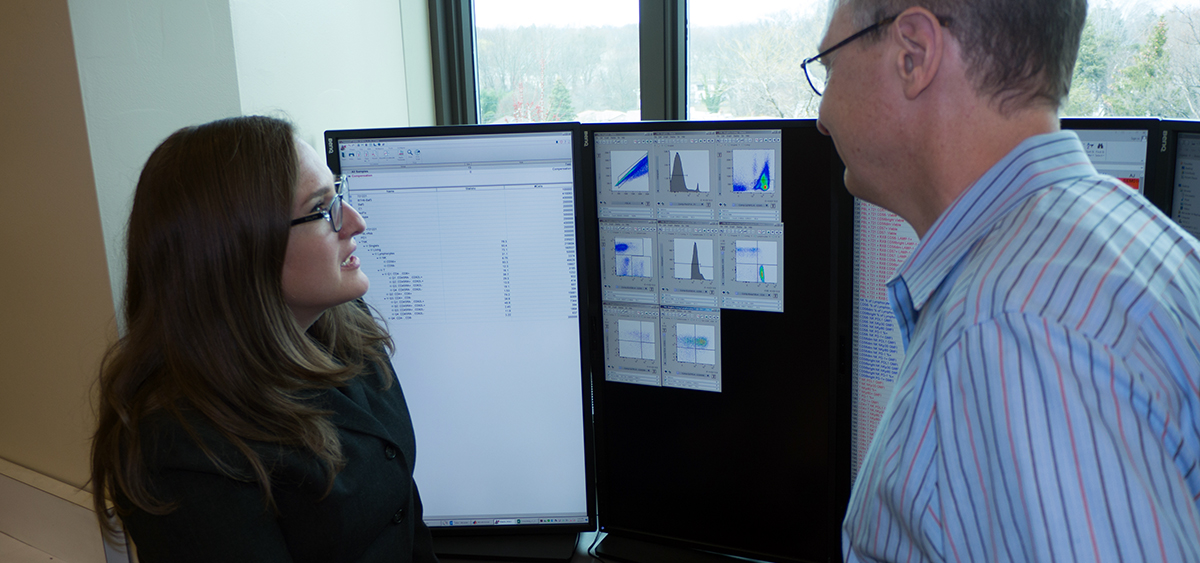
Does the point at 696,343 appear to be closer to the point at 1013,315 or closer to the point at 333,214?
the point at 333,214

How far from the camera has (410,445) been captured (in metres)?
1.27

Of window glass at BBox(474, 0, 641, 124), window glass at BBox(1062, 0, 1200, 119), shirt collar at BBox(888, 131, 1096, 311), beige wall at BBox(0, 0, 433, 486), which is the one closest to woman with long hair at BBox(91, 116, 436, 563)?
beige wall at BBox(0, 0, 433, 486)

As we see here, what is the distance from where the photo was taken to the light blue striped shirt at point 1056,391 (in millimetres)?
511

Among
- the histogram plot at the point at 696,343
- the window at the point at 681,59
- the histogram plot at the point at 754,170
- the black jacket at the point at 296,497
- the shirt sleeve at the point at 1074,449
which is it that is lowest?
the black jacket at the point at 296,497

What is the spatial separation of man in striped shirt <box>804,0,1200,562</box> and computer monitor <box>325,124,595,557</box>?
2.32ft

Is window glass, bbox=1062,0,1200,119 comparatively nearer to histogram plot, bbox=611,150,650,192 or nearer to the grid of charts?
the grid of charts

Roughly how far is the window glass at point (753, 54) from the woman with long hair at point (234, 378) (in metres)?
1.19

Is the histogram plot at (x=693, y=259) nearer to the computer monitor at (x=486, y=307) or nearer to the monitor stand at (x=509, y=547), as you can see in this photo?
the computer monitor at (x=486, y=307)

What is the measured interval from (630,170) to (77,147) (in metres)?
0.99

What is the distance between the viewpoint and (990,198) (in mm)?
710

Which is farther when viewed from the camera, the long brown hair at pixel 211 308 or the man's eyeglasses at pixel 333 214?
the man's eyeglasses at pixel 333 214

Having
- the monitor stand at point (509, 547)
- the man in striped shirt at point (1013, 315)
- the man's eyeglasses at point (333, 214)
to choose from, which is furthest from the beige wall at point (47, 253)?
the man in striped shirt at point (1013, 315)

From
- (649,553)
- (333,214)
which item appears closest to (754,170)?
(333,214)

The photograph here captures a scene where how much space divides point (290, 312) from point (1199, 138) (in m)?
1.35
